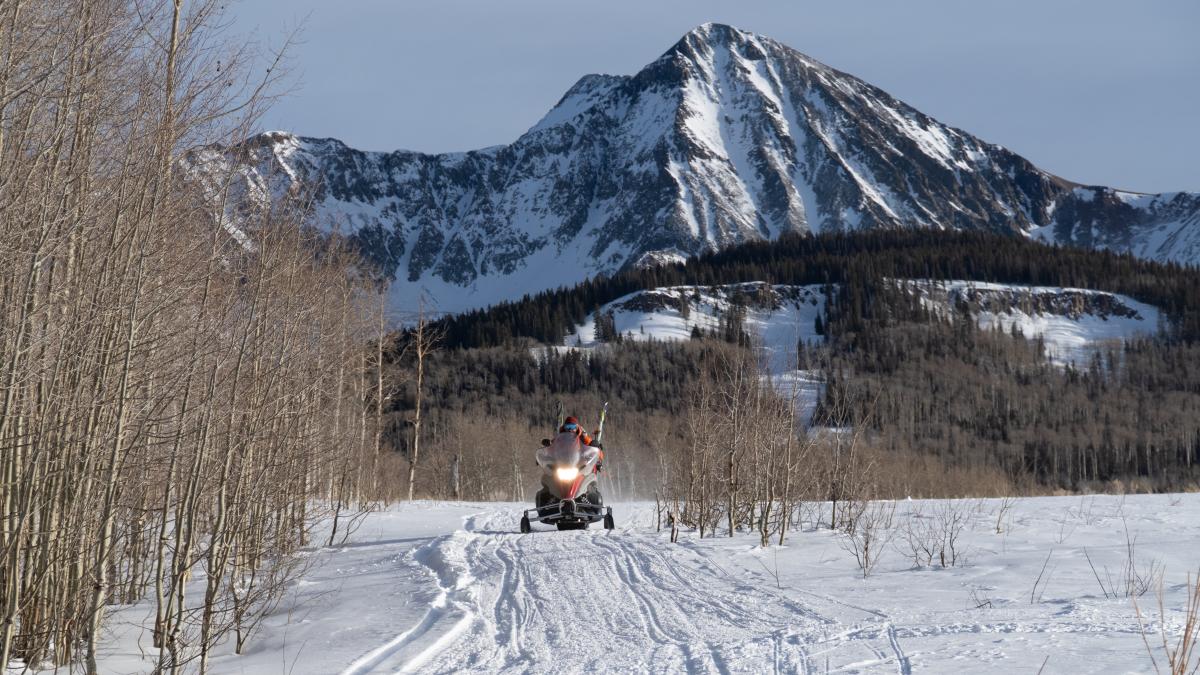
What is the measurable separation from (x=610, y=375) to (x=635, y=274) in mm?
54630

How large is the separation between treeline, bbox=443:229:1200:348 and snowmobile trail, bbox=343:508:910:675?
150 m

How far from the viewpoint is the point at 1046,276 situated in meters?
186

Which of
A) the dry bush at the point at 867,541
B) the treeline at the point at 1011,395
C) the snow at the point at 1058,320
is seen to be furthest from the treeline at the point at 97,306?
the snow at the point at 1058,320

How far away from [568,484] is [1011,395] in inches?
5197

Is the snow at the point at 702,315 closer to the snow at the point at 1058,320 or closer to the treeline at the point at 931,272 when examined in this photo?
the treeline at the point at 931,272

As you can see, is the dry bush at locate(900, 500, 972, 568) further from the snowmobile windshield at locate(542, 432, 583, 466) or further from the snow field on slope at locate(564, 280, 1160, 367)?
the snow field on slope at locate(564, 280, 1160, 367)

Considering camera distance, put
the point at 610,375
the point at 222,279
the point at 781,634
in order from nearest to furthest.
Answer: the point at 781,634 < the point at 222,279 < the point at 610,375

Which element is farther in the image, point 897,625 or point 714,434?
point 714,434

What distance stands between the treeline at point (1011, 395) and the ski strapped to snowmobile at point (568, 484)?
8869 cm

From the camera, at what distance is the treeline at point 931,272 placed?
559 ft

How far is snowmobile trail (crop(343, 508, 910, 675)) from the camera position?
294 inches

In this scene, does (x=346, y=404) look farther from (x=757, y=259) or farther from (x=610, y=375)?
(x=757, y=259)

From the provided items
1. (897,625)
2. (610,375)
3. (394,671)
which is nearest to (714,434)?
(897,625)

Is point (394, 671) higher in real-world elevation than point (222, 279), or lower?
lower
